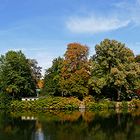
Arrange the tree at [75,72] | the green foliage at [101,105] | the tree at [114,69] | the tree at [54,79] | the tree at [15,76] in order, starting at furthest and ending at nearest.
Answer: the tree at [54,79], the tree at [15,76], the tree at [75,72], the tree at [114,69], the green foliage at [101,105]

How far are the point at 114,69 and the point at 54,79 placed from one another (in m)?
13.9

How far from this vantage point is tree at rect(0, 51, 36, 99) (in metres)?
69.6

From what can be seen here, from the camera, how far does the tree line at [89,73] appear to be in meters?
67.8

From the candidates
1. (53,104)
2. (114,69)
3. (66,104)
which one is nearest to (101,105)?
(66,104)

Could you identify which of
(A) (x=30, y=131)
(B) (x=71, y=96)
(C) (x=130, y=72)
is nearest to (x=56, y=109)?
(B) (x=71, y=96)

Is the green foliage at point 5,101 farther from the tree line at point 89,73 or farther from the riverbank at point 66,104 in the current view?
the riverbank at point 66,104

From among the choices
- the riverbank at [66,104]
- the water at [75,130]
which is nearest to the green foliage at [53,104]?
the riverbank at [66,104]

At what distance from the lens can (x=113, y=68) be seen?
6656 centimetres

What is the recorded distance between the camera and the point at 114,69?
66.1 meters

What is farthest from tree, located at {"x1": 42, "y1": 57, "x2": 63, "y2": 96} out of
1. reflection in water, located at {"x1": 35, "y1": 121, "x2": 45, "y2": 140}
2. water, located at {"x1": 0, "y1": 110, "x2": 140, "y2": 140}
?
reflection in water, located at {"x1": 35, "y1": 121, "x2": 45, "y2": 140}

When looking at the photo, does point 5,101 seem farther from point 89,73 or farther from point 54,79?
point 89,73

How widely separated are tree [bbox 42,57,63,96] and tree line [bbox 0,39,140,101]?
5.98ft

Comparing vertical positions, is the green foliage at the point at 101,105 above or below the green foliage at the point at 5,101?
below

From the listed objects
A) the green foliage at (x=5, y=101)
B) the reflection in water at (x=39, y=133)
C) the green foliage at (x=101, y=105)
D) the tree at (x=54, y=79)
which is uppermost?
the tree at (x=54, y=79)
